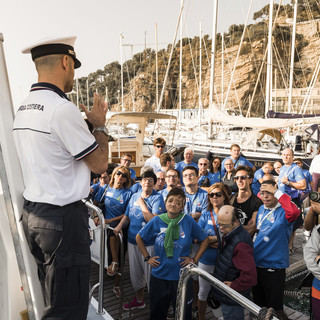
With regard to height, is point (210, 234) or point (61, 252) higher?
point (61, 252)

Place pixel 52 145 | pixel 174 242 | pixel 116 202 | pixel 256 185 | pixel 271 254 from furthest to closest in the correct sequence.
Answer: pixel 256 185 < pixel 116 202 < pixel 271 254 < pixel 174 242 < pixel 52 145

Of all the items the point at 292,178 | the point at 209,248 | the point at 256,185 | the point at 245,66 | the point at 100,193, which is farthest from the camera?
the point at 245,66

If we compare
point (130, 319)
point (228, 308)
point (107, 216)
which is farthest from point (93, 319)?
point (107, 216)

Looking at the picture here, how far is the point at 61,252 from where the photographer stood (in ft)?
4.85

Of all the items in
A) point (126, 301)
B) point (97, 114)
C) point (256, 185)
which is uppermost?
point (97, 114)

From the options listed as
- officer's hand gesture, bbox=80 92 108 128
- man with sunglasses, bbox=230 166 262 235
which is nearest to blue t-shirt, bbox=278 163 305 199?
man with sunglasses, bbox=230 166 262 235

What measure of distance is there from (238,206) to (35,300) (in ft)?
10.1

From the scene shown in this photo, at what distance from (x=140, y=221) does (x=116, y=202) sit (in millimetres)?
711

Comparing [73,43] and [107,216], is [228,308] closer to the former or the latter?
[107,216]

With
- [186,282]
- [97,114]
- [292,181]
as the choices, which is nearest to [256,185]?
[292,181]

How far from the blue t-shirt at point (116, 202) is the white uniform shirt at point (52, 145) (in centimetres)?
305

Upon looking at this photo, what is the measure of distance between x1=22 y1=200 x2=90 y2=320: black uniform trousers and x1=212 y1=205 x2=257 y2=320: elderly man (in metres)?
1.81

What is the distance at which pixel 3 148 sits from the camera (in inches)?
62.4

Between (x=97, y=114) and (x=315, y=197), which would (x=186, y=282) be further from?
(x=315, y=197)
